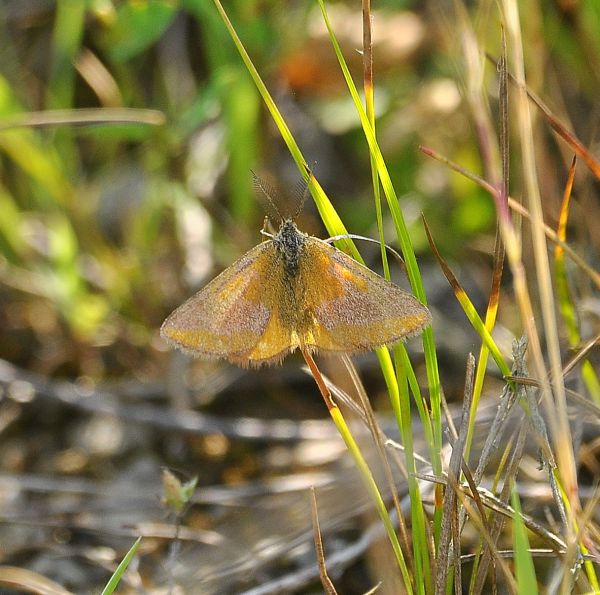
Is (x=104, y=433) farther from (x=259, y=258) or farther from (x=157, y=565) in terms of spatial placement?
(x=259, y=258)

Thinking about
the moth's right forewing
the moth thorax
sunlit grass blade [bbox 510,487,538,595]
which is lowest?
sunlit grass blade [bbox 510,487,538,595]

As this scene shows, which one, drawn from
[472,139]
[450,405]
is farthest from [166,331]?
[472,139]

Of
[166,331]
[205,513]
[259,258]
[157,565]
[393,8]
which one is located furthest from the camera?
[393,8]

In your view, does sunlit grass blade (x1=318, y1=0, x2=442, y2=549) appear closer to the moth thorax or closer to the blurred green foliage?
the moth thorax

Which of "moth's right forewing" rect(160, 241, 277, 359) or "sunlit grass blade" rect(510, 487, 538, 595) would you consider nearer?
"sunlit grass blade" rect(510, 487, 538, 595)

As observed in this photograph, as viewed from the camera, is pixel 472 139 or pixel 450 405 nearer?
pixel 450 405

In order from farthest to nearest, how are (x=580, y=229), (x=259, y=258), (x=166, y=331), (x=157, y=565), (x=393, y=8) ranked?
1. (x=393, y=8)
2. (x=580, y=229)
3. (x=157, y=565)
4. (x=259, y=258)
5. (x=166, y=331)

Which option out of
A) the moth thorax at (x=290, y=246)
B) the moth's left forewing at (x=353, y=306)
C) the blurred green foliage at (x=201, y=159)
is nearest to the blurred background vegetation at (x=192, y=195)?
the blurred green foliage at (x=201, y=159)

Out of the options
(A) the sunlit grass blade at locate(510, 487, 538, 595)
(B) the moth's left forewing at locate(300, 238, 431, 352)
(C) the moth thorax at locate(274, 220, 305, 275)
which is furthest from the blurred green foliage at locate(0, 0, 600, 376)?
(A) the sunlit grass blade at locate(510, 487, 538, 595)
